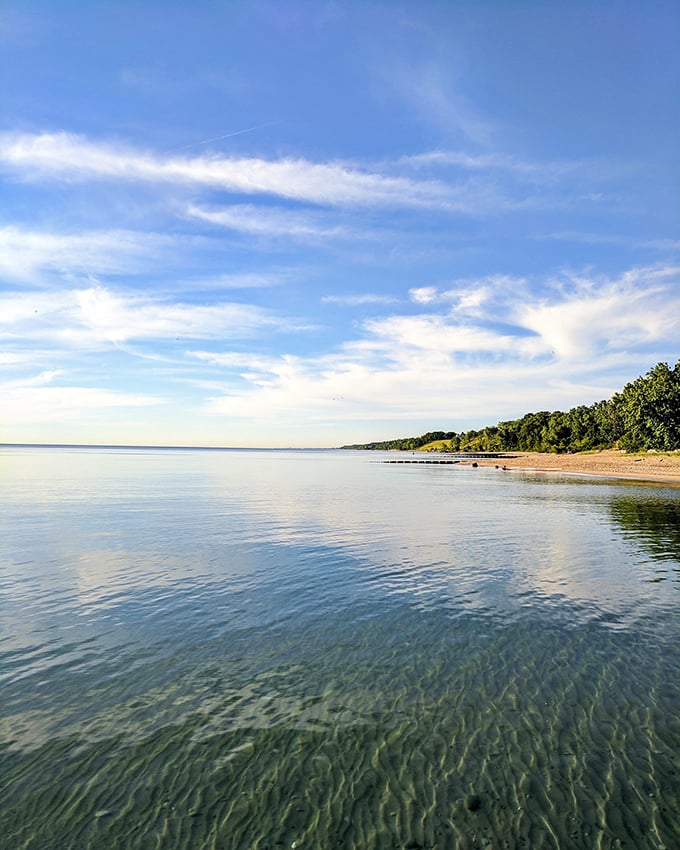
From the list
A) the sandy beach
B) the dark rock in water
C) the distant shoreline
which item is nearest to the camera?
the dark rock in water

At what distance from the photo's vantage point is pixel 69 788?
27.8 feet

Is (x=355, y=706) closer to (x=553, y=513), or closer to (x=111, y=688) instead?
(x=111, y=688)

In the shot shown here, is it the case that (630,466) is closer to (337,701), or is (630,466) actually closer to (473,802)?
(337,701)

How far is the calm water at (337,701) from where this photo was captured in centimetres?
788

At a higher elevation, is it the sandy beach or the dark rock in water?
the sandy beach

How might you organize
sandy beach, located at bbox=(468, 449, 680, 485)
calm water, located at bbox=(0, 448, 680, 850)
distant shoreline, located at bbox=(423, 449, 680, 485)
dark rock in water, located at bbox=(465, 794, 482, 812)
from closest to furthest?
calm water, located at bbox=(0, 448, 680, 850), dark rock in water, located at bbox=(465, 794, 482, 812), distant shoreline, located at bbox=(423, 449, 680, 485), sandy beach, located at bbox=(468, 449, 680, 485)

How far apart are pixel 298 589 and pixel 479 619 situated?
7.52 metres

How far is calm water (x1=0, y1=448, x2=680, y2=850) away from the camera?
310 inches

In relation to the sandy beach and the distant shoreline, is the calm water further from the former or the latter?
the sandy beach

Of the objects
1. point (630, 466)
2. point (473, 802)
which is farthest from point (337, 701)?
point (630, 466)

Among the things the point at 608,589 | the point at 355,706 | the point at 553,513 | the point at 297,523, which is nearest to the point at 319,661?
the point at 355,706

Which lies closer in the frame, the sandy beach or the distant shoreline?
the distant shoreline

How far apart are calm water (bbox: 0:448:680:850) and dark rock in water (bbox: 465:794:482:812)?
0.05m

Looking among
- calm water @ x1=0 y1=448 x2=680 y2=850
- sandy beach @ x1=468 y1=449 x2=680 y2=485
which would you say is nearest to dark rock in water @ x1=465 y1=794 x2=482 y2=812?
calm water @ x1=0 y1=448 x2=680 y2=850
